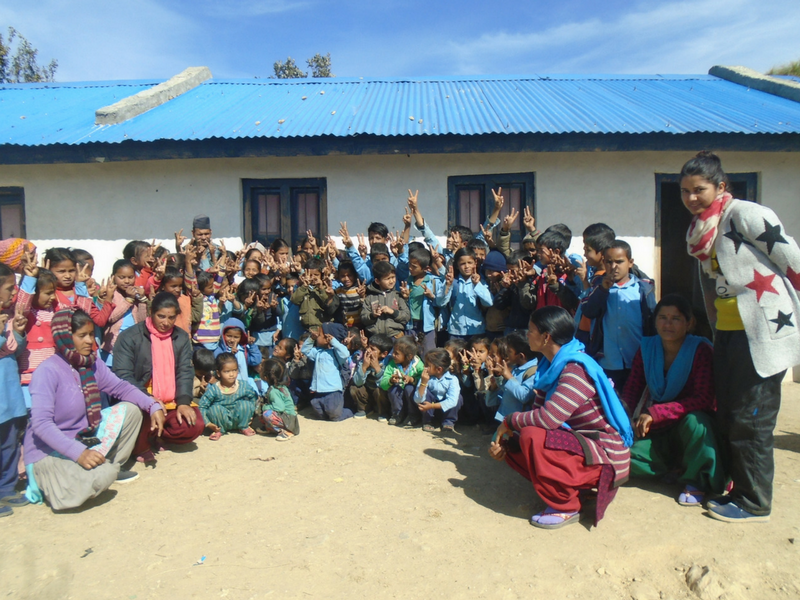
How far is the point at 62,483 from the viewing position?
10.7 feet

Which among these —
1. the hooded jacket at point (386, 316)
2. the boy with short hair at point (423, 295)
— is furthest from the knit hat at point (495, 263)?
the hooded jacket at point (386, 316)

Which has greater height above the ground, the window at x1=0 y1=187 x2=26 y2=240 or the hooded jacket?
the window at x1=0 y1=187 x2=26 y2=240

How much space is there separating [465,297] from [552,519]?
7.91 feet

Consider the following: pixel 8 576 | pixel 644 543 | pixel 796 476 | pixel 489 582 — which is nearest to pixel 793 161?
pixel 796 476

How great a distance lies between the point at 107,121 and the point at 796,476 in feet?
25.4

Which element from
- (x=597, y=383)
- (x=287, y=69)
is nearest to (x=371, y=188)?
(x=597, y=383)

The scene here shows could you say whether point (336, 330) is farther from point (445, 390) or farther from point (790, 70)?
point (790, 70)

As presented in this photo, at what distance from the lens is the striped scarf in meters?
3.46

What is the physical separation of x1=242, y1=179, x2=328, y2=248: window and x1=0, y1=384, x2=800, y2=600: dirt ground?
350 cm

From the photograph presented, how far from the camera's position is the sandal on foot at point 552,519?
117 inches

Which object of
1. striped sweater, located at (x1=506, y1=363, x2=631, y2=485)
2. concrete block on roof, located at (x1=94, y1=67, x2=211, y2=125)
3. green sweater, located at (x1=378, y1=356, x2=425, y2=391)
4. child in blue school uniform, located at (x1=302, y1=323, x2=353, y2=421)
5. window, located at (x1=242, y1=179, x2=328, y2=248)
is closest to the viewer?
striped sweater, located at (x1=506, y1=363, x2=631, y2=485)

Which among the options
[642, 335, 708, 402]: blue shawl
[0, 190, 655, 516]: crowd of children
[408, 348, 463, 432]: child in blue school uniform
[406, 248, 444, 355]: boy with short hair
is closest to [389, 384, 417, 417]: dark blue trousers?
[0, 190, 655, 516]: crowd of children

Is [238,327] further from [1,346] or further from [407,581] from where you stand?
[407,581]

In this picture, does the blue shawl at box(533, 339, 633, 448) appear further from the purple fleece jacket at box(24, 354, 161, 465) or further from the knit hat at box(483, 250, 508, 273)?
the purple fleece jacket at box(24, 354, 161, 465)
